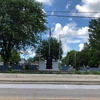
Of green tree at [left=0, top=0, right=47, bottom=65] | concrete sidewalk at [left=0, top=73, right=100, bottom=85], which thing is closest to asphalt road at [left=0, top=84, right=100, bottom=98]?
concrete sidewalk at [left=0, top=73, right=100, bottom=85]

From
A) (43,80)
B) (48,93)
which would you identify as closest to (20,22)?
(43,80)

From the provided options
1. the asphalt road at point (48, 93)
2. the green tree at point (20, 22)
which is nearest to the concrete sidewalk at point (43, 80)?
the asphalt road at point (48, 93)

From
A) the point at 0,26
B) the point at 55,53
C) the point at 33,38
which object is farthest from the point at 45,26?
the point at 55,53

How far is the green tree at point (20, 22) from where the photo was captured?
3366cm

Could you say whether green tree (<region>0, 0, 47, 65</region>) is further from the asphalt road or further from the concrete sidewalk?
the asphalt road

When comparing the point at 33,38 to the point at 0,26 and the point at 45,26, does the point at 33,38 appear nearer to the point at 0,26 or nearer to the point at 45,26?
the point at 45,26

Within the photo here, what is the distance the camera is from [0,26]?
1316 inches

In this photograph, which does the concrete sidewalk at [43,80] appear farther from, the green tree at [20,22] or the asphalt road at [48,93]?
the green tree at [20,22]

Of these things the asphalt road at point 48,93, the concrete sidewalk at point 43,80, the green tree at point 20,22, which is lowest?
the asphalt road at point 48,93

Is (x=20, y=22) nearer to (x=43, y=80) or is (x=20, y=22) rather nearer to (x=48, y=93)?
(x=43, y=80)

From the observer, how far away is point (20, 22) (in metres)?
35.5

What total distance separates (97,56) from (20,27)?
169 feet

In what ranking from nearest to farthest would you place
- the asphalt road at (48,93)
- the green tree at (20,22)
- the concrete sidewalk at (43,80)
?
the asphalt road at (48,93), the concrete sidewalk at (43,80), the green tree at (20,22)

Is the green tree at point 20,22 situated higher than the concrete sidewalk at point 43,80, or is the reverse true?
the green tree at point 20,22
